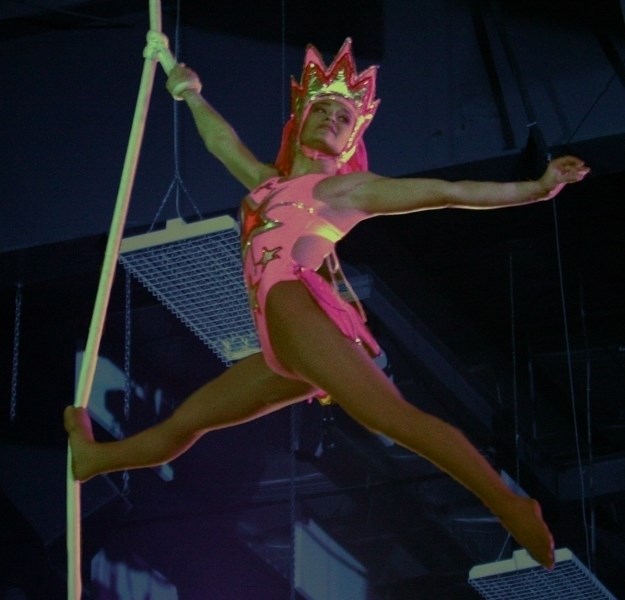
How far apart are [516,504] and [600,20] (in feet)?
10.3

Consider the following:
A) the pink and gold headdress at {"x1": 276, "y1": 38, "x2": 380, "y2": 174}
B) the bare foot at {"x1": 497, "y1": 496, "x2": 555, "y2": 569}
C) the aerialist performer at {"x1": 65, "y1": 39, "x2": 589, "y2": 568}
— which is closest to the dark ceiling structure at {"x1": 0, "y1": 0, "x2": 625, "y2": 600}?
the aerialist performer at {"x1": 65, "y1": 39, "x2": 589, "y2": 568}

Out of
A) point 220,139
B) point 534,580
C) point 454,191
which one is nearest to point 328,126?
point 220,139

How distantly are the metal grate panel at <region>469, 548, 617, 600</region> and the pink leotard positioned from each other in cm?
274

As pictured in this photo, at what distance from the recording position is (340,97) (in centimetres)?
402

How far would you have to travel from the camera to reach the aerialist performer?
339cm

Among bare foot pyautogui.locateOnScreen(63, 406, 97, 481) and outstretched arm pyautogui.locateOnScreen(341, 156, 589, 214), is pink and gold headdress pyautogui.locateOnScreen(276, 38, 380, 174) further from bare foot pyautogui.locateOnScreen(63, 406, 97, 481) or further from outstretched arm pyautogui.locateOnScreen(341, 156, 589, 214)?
bare foot pyautogui.locateOnScreen(63, 406, 97, 481)

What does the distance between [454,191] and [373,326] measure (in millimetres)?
3537

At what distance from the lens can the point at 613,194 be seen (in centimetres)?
641

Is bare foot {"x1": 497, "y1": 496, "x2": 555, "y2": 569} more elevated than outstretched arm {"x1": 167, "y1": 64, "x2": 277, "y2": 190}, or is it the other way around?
outstretched arm {"x1": 167, "y1": 64, "x2": 277, "y2": 190}

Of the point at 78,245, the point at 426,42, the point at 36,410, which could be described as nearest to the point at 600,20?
the point at 426,42

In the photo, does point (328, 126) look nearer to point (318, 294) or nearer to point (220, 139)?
point (220, 139)

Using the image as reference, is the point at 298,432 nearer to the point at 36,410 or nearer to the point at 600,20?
the point at 36,410

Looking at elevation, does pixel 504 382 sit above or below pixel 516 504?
above

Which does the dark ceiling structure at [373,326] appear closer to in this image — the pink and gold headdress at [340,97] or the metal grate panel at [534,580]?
the metal grate panel at [534,580]
